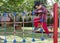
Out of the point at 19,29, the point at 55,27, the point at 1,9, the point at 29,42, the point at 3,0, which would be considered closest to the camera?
the point at 55,27

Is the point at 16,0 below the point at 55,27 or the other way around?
the other way around

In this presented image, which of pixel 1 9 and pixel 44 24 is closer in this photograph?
pixel 44 24

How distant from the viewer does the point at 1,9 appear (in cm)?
1115

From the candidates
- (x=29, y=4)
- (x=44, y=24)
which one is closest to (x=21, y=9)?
(x=29, y=4)

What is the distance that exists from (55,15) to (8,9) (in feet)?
22.2

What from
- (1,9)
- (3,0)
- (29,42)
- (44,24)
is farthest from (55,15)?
(1,9)

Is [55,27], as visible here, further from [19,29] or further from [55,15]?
[19,29]

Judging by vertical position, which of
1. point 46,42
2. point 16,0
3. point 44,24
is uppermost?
point 16,0

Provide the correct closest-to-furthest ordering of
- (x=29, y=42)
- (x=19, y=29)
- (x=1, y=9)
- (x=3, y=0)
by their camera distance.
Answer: (x=29, y=42) → (x=3, y=0) → (x=1, y=9) → (x=19, y=29)

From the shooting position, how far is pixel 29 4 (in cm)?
1348

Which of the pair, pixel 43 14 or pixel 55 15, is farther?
pixel 43 14

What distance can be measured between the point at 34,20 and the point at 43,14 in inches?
20.5

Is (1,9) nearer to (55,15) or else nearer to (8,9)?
(8,9)

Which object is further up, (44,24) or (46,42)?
(44,24)
